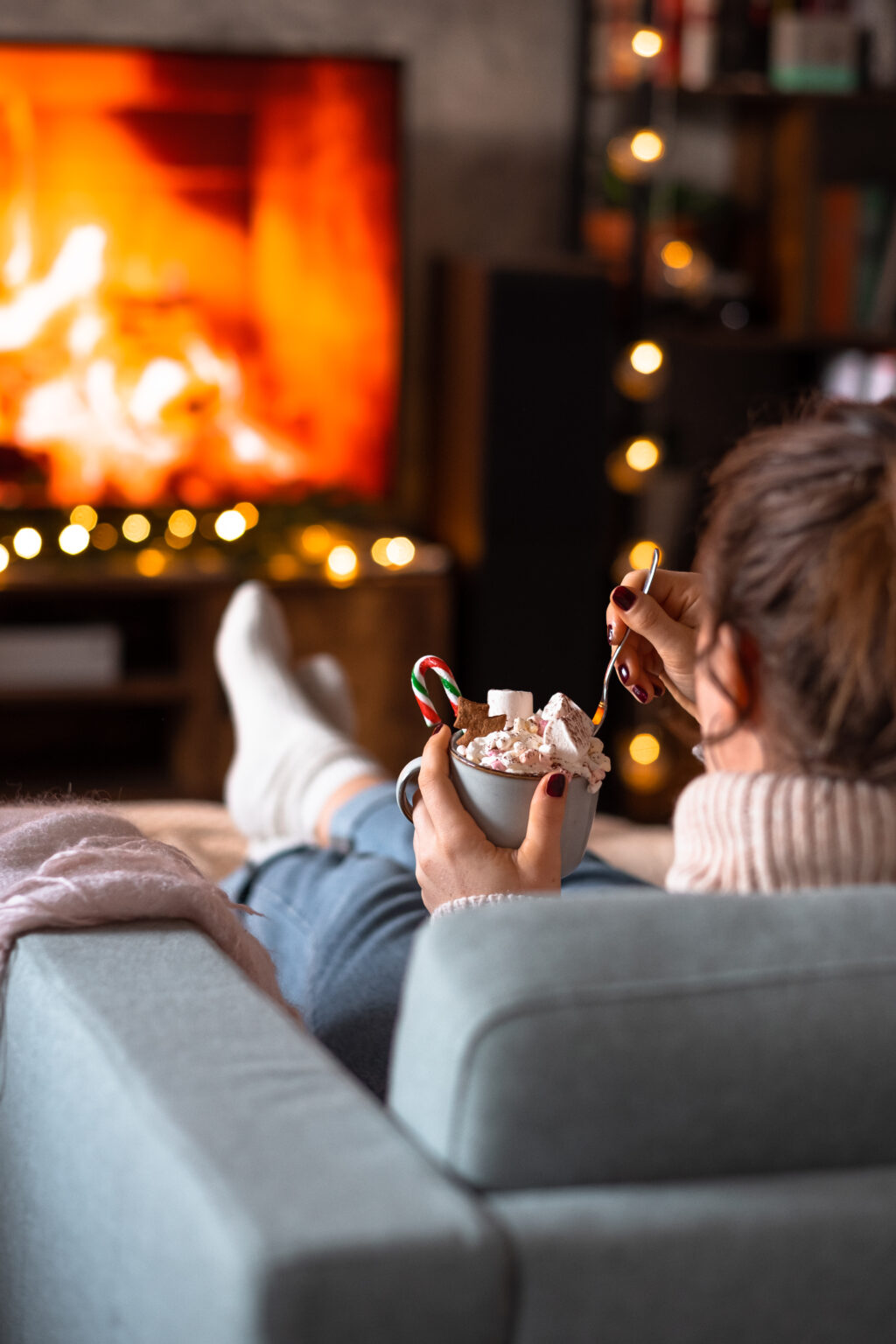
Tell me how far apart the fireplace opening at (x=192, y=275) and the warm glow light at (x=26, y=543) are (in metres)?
0.12

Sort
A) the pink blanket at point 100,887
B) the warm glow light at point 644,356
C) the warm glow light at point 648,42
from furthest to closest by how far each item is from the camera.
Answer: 1. the warm glow light at point 644,356
2. the warm glow light at point 648,42
3. the pink blanket at point 100,887


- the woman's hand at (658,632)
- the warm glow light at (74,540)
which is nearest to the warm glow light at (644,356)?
the warm glow light at (74,540)

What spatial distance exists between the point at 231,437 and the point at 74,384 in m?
0.31

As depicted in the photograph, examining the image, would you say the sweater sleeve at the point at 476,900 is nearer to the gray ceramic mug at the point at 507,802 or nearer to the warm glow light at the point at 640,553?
the gray ceramic mug at the point at 507,802

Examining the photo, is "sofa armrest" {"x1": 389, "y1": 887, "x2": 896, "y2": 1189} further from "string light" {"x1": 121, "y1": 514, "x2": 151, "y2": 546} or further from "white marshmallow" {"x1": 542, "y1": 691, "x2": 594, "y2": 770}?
"string light" {"x1": 121, "y1": 514, "x2": 151, "y2": 546}

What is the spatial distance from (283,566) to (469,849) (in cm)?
194

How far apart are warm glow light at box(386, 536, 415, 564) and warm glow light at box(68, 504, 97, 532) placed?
0.56m

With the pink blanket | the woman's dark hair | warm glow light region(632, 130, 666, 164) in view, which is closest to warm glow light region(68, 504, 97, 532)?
warm glow light region(632, 130, 666, 164)

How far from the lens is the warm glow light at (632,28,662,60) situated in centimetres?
289

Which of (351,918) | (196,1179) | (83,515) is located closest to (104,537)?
(83,515)

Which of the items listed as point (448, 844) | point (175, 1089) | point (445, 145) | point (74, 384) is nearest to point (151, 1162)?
point (175, 1089)

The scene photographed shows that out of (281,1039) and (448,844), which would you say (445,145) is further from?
(281,1039)

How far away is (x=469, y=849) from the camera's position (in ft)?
3.16

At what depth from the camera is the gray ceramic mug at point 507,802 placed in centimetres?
96
